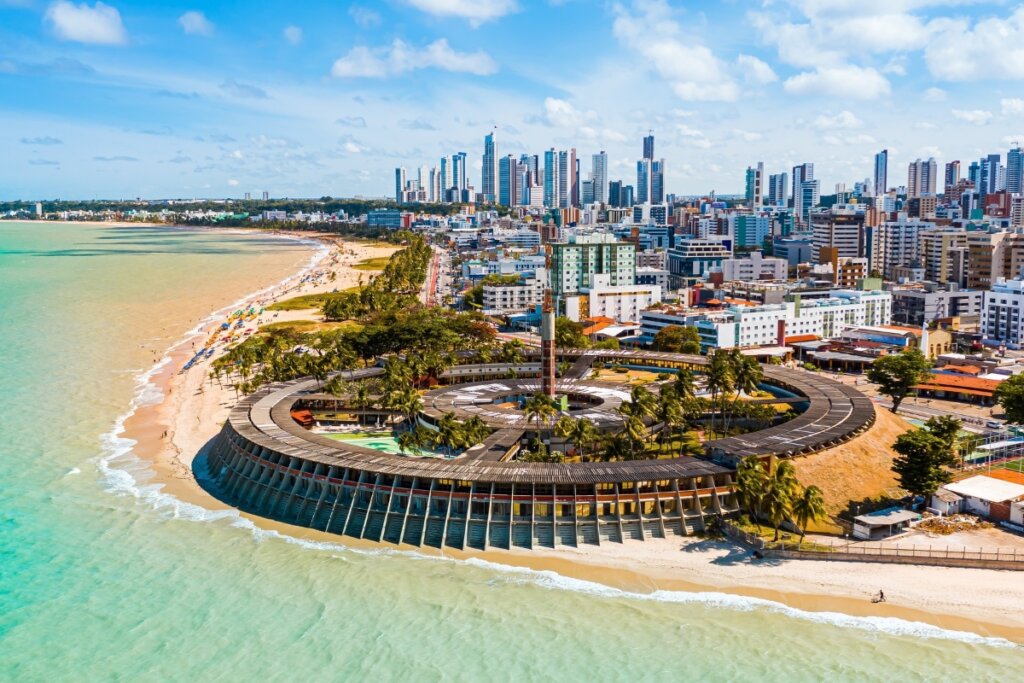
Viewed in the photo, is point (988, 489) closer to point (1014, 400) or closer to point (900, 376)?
point (1014, 400)

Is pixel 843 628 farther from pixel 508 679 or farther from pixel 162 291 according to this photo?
pixel 162 291

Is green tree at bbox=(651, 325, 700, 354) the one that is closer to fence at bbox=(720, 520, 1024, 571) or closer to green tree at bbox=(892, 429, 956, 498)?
green tree at bbox=(892, 429, 956, 498)

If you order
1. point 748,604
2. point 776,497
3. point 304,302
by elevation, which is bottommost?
point 748,604

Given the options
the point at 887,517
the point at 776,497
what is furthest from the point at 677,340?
the point at 776,497

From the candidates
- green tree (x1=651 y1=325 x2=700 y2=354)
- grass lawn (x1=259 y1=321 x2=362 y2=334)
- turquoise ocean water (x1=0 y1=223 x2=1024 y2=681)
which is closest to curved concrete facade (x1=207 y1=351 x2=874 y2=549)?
turquoise ocean water (x1=0 y1=223 x2=1024 y2=681)

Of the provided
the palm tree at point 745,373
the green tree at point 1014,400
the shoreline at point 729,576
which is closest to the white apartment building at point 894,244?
the green tree at point 1014,400

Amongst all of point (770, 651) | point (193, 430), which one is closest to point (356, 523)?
point (770, 651)
